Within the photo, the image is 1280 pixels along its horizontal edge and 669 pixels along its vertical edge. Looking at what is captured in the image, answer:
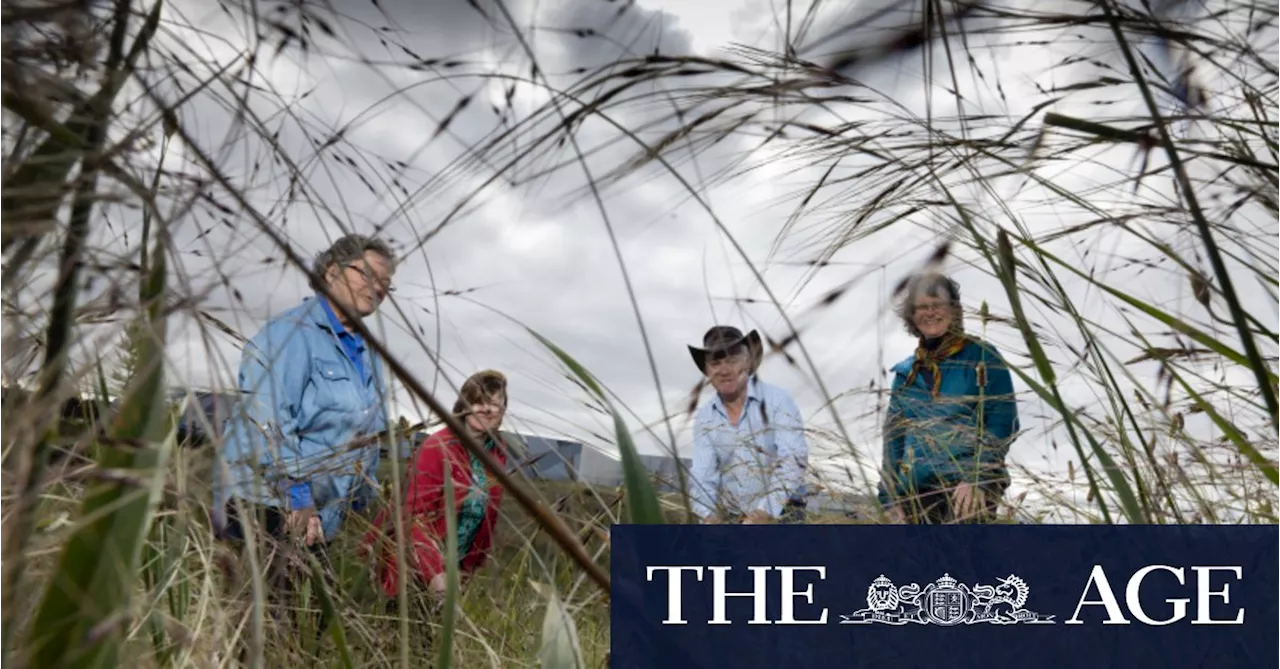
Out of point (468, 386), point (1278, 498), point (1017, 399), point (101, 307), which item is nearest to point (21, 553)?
point (101, 307)

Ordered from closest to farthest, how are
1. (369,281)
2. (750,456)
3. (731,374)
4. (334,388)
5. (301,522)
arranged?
(369,281) → (301,522) → (334,388) → (731,374) → (750,456)

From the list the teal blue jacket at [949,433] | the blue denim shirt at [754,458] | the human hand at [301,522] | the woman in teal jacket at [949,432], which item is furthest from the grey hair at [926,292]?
the human hand at [301,522]

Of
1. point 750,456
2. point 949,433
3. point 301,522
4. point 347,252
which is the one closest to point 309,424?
point 301,522

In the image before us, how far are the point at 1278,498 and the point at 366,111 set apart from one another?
1.22 m

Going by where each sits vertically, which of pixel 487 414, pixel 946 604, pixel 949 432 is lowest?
pixel 946 604

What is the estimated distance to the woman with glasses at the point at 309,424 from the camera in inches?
28.0

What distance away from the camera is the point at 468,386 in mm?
845

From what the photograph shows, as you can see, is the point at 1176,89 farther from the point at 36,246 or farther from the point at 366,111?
the point at 36,246

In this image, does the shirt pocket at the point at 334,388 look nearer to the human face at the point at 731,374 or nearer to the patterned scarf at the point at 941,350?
the human face at the point at 731,374

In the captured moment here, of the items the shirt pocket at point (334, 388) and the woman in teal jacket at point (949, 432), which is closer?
the shirt pocket at point (334, 388)

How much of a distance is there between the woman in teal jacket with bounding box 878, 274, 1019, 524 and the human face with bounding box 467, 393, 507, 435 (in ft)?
1.82

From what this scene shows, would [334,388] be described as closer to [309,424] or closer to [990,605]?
[309,424]

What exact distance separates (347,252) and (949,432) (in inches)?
39.0

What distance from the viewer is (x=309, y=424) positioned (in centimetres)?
155
